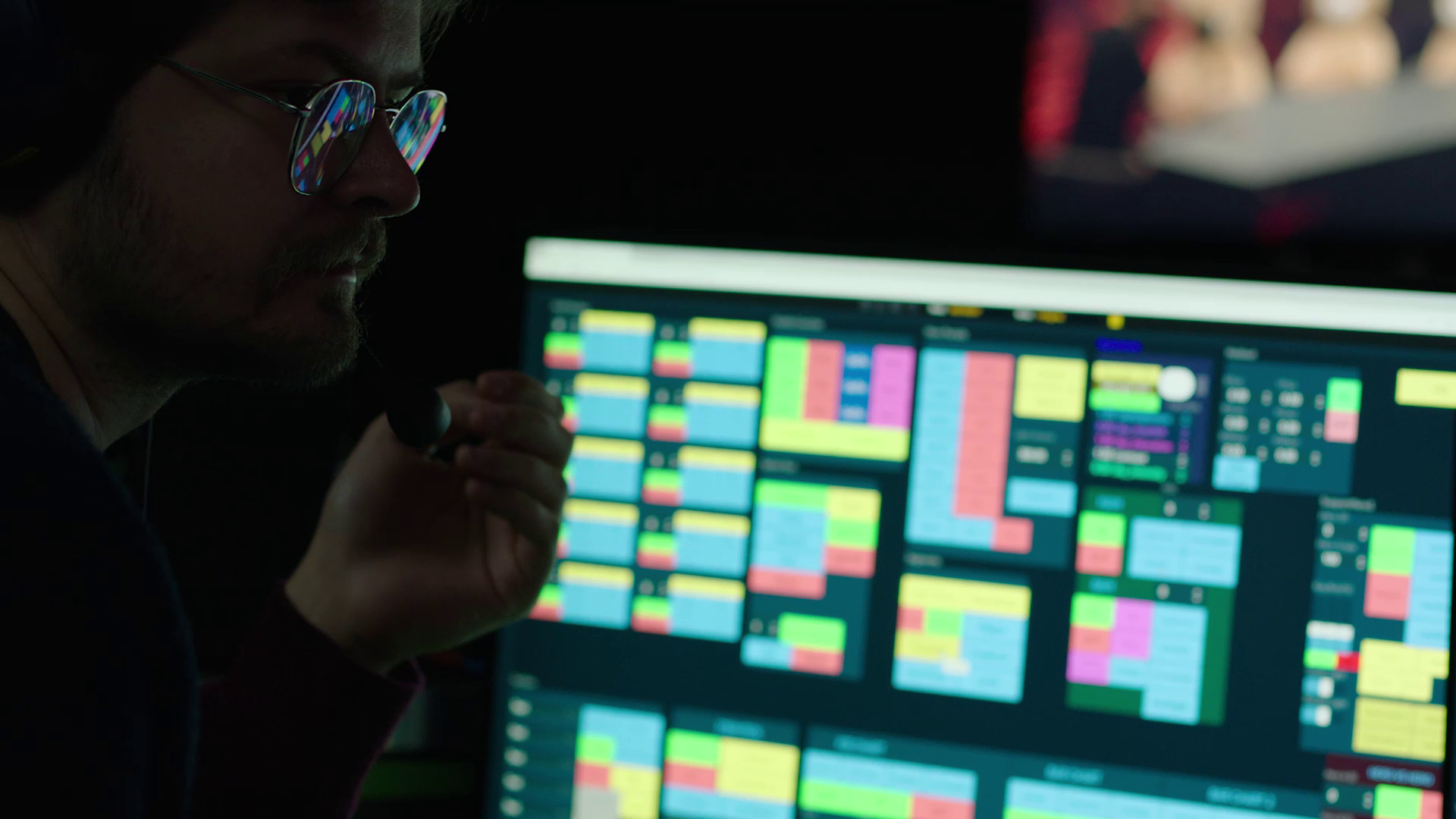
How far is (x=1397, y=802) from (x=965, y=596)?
290mm

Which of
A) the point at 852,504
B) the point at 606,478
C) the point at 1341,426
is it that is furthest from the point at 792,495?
the point at 1341,426

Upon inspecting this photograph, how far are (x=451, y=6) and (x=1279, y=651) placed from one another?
2.46ft

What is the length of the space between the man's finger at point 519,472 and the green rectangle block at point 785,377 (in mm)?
161

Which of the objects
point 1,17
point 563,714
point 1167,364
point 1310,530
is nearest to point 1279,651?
point 1310,530

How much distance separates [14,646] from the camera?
416 mm

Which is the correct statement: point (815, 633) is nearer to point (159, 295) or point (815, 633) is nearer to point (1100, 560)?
point (1100, 560)

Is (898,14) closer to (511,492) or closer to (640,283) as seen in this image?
(640,283)

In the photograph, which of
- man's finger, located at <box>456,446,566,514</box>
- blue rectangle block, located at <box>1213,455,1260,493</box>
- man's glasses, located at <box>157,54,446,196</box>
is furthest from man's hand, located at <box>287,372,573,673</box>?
blue rectangle block, located at <box>1213,455,1260,493</box>

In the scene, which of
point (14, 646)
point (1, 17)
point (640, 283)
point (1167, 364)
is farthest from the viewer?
point (640, 283)

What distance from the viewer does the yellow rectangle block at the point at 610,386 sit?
91cm

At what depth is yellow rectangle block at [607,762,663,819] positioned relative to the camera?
0.88m

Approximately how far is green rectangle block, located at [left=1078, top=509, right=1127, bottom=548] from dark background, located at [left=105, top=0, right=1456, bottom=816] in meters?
0.43

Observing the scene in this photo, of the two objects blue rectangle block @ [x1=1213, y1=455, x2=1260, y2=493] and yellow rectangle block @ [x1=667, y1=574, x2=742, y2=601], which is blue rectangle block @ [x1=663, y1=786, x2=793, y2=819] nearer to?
yellow rectangle block @ [x1=667, y1=574, x2=742, y2=601]

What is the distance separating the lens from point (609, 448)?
0.92m
